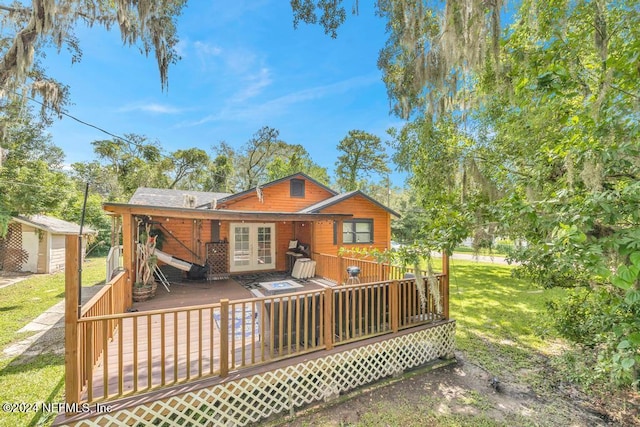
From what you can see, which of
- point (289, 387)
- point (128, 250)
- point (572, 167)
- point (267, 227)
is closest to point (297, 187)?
point (267, 227)

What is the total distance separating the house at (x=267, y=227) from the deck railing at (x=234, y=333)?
3.80m

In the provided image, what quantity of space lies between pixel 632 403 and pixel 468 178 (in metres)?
3.58

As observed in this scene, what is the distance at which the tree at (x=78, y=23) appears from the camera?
5.78 metres

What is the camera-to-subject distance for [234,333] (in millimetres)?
3160

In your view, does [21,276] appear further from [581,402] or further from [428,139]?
[581,402]

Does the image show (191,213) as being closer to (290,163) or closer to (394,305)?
(394,305)

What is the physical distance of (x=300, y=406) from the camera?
343 cm

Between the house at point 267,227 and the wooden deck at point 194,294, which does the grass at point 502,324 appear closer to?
the house at point 267,227

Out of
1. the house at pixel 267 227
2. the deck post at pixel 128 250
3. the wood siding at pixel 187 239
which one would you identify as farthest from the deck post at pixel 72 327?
the wood siding at pixel 187 239

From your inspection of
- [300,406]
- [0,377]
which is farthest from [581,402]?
[0,377]

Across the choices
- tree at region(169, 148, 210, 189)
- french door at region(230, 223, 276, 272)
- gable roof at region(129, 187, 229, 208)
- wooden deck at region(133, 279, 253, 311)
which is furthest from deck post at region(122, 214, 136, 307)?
tree at region(169, 148, 210, 189)

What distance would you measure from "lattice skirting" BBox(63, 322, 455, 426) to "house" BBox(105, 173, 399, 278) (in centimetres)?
446

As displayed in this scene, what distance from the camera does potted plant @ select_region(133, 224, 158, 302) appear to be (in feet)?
20.0

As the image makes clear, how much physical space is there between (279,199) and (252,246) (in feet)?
7.92
